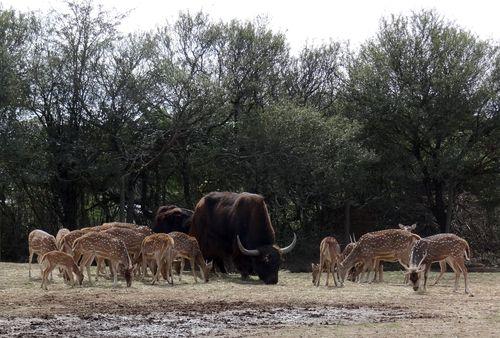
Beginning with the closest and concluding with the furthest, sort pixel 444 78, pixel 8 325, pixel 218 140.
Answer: pixel 8 325 < pixel 444 78 < pixel 218 140

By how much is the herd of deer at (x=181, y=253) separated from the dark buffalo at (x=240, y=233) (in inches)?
53.5

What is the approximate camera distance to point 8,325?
1126cm

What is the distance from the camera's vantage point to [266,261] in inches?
779

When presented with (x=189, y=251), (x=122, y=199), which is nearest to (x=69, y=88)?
(x=122, y=199)

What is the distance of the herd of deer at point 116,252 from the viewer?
54.2 feet

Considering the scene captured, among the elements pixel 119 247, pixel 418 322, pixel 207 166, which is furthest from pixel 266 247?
pixel 207 166

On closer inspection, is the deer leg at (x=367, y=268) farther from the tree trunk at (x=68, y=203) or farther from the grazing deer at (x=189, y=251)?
the tree trunk at (x=68, y=203)

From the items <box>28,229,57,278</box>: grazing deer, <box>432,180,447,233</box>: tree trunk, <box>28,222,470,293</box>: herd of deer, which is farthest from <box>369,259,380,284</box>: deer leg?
<box>432,180,447,233</box>: tree trunk

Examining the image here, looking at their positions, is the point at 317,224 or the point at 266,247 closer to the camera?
the point at 266,247

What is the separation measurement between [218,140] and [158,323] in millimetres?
19267

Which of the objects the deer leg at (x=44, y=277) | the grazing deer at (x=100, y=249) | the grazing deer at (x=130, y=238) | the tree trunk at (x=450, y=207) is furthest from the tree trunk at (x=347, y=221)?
the deer leg at (x=44, y=277)

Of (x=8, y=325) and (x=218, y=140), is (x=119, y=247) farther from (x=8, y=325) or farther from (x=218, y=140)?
(x=218, y=140)

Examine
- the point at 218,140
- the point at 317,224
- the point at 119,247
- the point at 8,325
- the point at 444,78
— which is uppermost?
the point at 444,78

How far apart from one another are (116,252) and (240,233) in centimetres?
485
